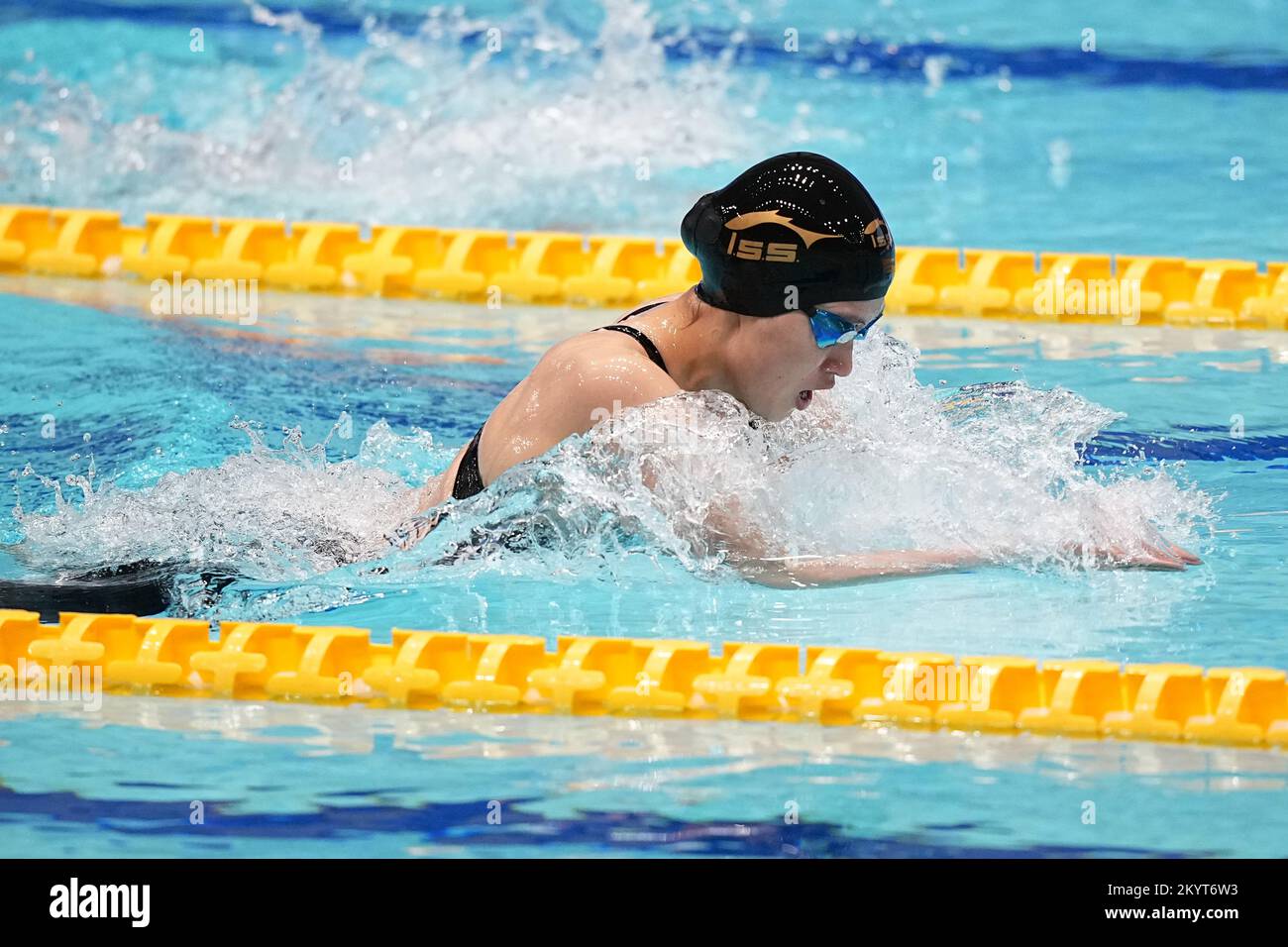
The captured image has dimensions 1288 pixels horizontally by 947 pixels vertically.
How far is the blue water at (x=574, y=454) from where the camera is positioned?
9.62 ft

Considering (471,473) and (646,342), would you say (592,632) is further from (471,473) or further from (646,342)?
(646,342)

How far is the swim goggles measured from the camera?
3271 millimetres

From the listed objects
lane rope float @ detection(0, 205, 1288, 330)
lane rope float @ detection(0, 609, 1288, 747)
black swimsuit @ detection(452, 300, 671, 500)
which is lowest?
lane rope float @ detection(0, 609, 1288, 747)

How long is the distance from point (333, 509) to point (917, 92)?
18.6 ft

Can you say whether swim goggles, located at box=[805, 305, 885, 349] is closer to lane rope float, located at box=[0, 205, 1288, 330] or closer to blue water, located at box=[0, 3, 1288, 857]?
blue water, located at box=[0, 3, 1288, 857]

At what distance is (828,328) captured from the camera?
3283mm

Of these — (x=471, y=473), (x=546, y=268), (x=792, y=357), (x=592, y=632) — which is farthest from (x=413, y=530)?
(x=546, y=268)

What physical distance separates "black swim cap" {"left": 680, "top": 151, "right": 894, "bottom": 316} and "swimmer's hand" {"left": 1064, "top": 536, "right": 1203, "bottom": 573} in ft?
2.09

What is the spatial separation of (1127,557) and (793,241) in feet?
2.91

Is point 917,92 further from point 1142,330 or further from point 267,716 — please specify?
point 267,716

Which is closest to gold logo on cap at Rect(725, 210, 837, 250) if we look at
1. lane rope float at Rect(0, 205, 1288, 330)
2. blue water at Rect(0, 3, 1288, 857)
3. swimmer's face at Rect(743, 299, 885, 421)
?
swimmer's face at Rect(743, 299, 885, 421)

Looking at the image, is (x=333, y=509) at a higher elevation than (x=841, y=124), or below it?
below
